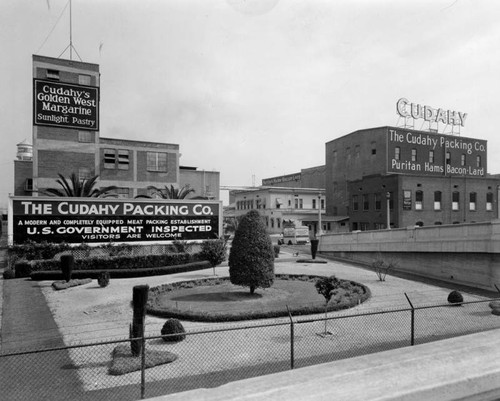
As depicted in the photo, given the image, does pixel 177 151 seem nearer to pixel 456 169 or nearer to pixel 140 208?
pixel 140 208

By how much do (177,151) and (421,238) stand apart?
40.2 meters

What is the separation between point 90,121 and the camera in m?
48.0

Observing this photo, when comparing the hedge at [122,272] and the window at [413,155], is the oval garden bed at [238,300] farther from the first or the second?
the window at [413,155]

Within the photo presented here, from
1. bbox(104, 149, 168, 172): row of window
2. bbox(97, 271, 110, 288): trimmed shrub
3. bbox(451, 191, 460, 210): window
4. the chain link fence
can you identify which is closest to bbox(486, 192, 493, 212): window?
bbox(451, 191, 460, 210): window

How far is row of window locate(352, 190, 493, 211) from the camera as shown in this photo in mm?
55656

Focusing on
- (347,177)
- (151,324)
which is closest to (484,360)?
(151,324)

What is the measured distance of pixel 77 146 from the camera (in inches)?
2068

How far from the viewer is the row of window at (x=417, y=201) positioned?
55656 millimetres

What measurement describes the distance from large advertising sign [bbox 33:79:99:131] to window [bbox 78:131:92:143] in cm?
613

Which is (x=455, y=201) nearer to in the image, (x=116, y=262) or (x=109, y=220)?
(x=109, y=220)

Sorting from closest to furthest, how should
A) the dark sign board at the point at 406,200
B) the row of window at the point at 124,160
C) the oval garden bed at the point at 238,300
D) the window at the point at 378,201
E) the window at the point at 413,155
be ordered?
the oval garden bed at the point at 238,300, the dark sign board at the point at 406,200, the row of window at the point at 124,160, the window at the point at 378,201, the window at the point at 413,155

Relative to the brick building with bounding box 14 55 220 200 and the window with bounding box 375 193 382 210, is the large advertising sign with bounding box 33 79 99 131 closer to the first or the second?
the brick building with bounding box 14 55 220 200

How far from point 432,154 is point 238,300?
60841 millimetres

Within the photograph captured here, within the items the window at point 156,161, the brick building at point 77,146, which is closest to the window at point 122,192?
the brick building at point 77,146
